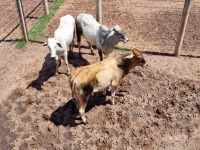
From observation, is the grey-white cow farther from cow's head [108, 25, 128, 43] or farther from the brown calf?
the brown calf

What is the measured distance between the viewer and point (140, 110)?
23.6 ft

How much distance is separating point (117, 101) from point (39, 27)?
4929 mm

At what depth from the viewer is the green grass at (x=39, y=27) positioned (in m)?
10.1

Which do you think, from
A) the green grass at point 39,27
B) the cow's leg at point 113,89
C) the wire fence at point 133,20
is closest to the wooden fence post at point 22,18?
the green grass at point 39,27

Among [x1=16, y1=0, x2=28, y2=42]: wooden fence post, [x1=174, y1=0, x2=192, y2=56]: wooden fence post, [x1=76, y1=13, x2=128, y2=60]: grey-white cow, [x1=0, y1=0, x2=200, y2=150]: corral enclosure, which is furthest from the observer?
[x1=16, y1=0, x2=28, y2=42]: wooden fence post

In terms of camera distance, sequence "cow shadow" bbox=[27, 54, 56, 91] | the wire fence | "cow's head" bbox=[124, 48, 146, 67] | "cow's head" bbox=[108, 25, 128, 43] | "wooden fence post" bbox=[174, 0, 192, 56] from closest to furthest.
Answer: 1. "cow's head" bbox=[124, 48, 146, 67]
2. "cow's head" bbox=[108, 25, 128, 43]
3. "cow shadow" bbox=[27, 54, 56, 91]
4. "wooden fence post" bbox=[174, 0, 192, 56]
5. the wire fence

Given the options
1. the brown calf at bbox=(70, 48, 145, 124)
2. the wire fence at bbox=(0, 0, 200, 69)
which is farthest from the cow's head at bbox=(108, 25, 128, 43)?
the wire fence at bbox=(0, 0, 200, 69)

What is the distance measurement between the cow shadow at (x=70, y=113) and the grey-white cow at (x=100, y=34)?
1450 mm

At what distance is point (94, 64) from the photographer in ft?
21.7

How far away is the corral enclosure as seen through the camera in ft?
21.6

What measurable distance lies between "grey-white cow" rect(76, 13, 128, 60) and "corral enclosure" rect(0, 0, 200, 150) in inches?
34.9

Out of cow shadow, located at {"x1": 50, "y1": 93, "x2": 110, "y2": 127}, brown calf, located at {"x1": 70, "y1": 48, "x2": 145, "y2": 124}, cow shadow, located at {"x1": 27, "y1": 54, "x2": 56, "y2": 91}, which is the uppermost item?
brown calf, located at {"x1": 70, "y1": 48, "x2": 145, "y2": 124}

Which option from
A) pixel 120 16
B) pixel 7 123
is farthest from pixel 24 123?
pixel 120 16

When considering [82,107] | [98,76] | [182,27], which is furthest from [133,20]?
[82,107]
